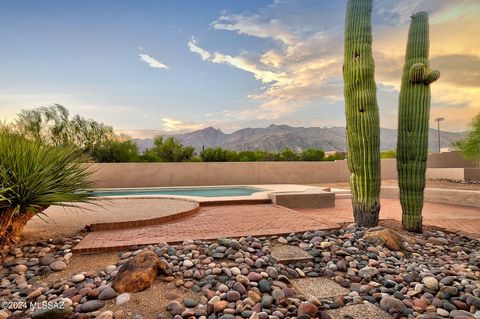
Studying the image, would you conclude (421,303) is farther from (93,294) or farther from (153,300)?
(93,294)

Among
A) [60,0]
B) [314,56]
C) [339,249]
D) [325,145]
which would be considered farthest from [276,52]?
[325,145]

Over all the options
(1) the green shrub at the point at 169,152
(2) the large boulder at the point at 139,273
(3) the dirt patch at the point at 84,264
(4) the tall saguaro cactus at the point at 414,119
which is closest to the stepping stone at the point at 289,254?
(2) the large boulder at the point at 139,273

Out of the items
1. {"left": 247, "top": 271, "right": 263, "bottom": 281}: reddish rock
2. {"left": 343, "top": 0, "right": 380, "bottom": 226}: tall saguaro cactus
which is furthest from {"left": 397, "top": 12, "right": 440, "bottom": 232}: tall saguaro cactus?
{"left": 247, "top": 271, "right": 263, "bottom": 281}: reddish rock

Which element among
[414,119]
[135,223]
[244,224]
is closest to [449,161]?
[414,119]

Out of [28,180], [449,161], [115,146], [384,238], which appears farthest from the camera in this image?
[449,161]

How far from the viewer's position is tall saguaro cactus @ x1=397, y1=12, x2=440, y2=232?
187 inches

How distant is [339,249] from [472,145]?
16613mm

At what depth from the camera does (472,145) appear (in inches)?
612

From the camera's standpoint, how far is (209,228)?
190 inches

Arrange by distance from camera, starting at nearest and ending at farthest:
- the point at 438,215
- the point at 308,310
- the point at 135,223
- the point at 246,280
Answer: the point at 308,310 < the point at 246,280 < the point at 135,223 < the point at 438,215

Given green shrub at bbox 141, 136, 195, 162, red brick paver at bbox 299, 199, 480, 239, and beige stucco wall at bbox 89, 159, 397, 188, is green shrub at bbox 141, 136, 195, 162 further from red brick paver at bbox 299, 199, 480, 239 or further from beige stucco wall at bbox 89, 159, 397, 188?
red brick paver at bbox 299, 199, 480, 239

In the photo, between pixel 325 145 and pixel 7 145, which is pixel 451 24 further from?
pixel 325 145

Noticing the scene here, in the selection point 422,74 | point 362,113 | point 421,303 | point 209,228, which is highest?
point 422,74

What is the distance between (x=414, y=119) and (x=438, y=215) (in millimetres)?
3416
